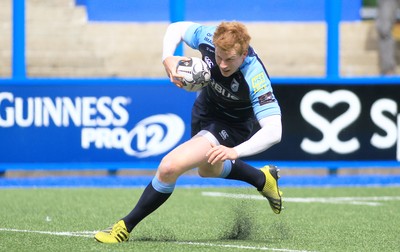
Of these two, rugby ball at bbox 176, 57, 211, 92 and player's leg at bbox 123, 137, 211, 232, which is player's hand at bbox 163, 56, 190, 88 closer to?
rugby ball at bbox 176, 57, 211, 92

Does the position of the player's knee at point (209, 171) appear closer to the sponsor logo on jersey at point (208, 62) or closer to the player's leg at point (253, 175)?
the player's leg at point (253, 175)

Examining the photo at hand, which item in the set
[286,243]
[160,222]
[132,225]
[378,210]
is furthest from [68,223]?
[378,210]

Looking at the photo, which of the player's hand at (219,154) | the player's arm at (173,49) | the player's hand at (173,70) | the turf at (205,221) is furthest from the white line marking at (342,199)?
the player's hand at (219,154)

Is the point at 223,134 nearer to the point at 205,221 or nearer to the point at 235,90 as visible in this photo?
the point at 235,90

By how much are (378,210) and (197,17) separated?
4.16 meters

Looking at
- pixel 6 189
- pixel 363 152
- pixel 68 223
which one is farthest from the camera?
pixel 363 152

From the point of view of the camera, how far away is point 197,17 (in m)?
13.6

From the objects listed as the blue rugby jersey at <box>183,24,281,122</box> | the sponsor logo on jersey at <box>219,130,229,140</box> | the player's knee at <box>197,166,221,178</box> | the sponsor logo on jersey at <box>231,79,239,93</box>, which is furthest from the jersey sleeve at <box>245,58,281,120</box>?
the player's knee at <box>197,166,221,178</box>

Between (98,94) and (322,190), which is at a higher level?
(98,94)

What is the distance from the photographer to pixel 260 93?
7.61 metres

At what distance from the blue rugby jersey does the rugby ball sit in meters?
0.19

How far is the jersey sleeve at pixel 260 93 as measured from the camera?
7.58 m

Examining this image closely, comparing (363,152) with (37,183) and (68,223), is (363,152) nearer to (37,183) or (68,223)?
(37,183)

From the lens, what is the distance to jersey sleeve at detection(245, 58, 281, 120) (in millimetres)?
7578
